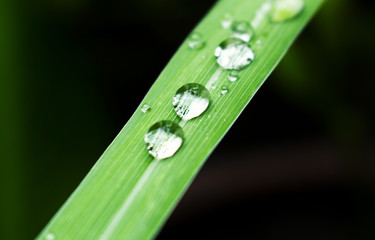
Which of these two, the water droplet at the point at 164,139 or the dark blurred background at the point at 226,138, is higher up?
the dark blurred background at the point at 226,138

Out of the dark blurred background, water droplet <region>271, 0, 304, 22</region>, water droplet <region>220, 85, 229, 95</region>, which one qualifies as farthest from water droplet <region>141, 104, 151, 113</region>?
the dark blurred background

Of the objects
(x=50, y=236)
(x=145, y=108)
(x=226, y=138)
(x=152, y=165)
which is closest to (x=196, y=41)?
(x=145, y=108)

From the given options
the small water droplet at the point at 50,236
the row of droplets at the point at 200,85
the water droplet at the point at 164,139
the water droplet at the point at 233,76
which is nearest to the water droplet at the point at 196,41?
the row of droplets at the point at 200,85

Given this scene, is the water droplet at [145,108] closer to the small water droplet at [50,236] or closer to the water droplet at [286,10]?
the small water droplet at [50,236]

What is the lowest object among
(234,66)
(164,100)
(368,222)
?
(164,100)

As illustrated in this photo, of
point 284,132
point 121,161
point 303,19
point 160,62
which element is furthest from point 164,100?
point 284,132

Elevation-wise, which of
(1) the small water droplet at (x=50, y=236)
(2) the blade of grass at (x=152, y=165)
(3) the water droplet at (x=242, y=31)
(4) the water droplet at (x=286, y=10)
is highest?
(4) the water droplet at (x=286, y=10)

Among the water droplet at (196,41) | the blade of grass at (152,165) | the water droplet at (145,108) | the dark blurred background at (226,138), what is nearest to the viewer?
the blade of grass at (152,165)

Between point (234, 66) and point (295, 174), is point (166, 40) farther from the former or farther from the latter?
point (234, 66)
